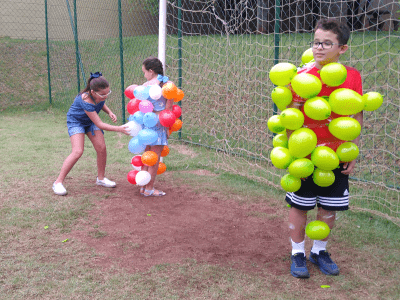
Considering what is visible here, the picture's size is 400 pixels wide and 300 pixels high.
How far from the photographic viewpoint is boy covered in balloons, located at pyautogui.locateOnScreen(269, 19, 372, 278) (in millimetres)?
2395

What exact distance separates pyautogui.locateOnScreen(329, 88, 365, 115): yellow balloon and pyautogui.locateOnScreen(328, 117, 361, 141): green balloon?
52mm

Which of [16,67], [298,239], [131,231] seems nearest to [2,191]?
[131,231]

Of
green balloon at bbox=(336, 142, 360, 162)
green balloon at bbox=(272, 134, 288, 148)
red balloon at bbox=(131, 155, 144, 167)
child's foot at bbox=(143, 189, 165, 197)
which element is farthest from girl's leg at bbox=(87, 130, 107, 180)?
green balloon at bbox=(336, 142, 360, 162)

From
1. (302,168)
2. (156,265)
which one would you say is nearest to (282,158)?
(302,168)

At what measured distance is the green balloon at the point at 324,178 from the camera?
2.50 m

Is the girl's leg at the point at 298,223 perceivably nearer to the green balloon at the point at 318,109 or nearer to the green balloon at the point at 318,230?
the green balloon at the point at 318,230

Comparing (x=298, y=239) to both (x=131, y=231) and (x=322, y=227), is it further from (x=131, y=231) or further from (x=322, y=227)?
(x=131, y=231)

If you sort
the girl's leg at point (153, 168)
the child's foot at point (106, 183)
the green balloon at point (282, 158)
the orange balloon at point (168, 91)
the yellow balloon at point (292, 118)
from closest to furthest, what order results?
the yellow balloon at point (292, 118), the green balloon at point (282, 158), the orange balloon at point (168, 91), the girl's leg at point (153, 168), the child's foot at point (106, 183)

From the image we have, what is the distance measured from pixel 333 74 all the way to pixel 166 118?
1984 mm

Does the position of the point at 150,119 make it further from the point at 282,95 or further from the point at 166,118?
the point at 282,95

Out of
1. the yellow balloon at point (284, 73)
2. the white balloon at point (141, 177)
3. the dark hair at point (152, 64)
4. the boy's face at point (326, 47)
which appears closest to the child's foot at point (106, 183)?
the white balloon at point (141, 177)

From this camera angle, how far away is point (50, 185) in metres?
4.59

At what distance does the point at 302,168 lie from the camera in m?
2.48

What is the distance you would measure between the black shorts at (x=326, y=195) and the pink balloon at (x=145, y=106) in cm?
187
